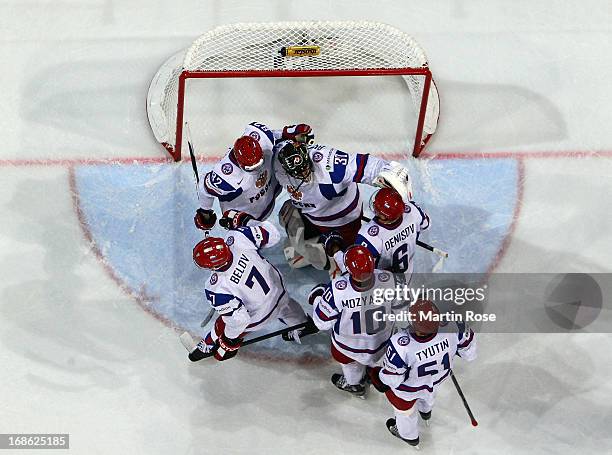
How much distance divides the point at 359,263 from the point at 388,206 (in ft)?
1.17

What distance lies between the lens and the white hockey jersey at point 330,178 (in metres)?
4.43

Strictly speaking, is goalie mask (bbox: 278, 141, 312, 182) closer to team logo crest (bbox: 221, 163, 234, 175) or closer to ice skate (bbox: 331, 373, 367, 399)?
team logo crest (bbox: 221, 163, 234, 175)

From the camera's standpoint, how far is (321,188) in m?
4.48

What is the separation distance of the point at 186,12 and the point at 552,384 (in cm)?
361

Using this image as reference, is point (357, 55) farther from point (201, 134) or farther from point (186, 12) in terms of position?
point (186, 12)

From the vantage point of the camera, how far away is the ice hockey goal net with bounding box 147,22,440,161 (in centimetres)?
502

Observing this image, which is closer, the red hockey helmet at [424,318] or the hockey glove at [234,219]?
the red hockey helmet at [424,318]

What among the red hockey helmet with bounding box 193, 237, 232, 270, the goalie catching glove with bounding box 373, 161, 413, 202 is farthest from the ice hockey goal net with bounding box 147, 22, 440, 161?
the red hockey helmet with bounding box 193, 237, 232, 270

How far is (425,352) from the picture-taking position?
155 inches

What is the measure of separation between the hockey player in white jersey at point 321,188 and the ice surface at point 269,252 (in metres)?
0.27

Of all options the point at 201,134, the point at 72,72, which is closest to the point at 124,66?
the point at 72,72

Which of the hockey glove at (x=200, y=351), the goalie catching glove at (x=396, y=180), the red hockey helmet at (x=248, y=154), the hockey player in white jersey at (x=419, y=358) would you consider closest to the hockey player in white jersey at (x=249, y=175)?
the red hockey helmet at (x=248, y=154)

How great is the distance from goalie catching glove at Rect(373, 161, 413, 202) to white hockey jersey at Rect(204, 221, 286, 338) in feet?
2.02

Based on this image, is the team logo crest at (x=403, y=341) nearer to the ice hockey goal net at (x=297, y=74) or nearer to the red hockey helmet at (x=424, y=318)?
the red hockey helmet at (x=424, y=318)
